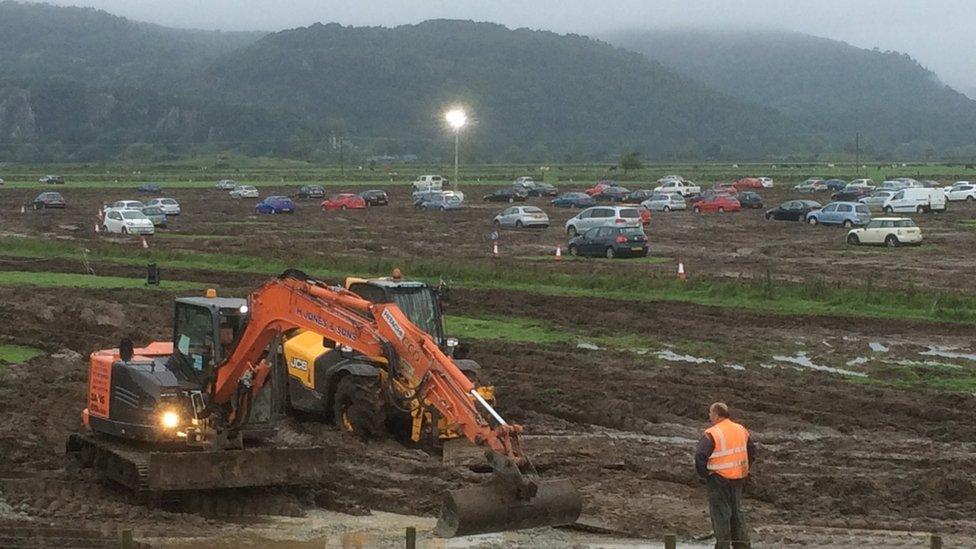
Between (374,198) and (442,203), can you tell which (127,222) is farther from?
(374,198)

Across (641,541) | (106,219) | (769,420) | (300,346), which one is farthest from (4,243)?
(641,541)

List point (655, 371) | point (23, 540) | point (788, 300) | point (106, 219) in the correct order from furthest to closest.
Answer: point (106, 219)
point (788, 300)
point (655, 371)
point (23, 540)

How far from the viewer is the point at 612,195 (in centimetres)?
9906

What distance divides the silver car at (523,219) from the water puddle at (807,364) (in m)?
41.5

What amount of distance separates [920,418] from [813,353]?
7.16 m

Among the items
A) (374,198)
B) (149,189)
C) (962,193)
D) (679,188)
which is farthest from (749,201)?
(149,189)

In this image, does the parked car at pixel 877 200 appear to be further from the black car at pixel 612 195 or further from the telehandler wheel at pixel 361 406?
the telehandler wheel at pixel 361 406

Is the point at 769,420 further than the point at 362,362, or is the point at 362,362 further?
the point at 769,420

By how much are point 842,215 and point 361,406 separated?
54.9 m

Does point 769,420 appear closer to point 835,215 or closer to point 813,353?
point 813,353

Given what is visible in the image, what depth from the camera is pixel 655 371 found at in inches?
1039

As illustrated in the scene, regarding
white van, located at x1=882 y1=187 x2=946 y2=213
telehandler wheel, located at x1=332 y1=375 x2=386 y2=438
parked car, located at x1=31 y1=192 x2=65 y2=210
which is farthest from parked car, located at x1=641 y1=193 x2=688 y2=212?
telehandler wheel, located at x1=332 y1=375 x2=386 y2=438

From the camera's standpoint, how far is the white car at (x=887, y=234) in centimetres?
5706

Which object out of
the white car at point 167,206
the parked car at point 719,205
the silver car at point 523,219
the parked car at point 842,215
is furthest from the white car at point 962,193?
the white car at point 167,206
